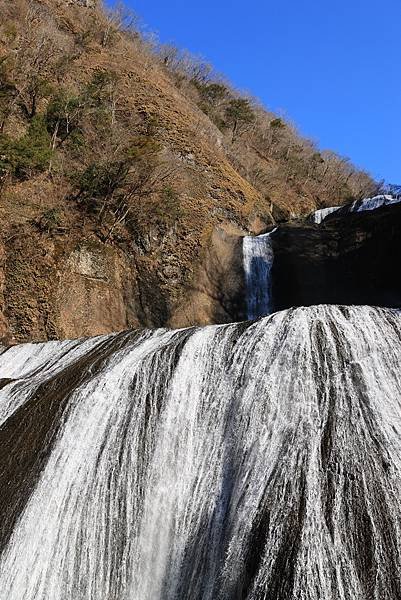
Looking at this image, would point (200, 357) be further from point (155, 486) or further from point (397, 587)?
point (397, 587)

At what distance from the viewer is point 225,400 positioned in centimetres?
736

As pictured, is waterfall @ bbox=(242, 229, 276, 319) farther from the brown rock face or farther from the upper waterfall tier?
the brown rock face

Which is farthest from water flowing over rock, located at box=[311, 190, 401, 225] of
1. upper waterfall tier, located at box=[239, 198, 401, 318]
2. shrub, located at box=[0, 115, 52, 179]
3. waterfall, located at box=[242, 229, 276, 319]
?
shrub, located at box=[0, 115, 52, 179]

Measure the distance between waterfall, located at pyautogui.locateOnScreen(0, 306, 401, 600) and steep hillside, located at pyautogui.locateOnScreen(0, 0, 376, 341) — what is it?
687cm

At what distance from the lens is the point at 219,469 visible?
6.62 meters

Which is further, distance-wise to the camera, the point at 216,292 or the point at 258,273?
the point at 258,273

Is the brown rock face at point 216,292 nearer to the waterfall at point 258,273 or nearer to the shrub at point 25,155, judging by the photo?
the waterfall at point 258,273

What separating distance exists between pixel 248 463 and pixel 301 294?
1226cm

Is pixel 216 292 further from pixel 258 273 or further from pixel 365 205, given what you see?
pixel 365 205

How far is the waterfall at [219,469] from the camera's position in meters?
5.25

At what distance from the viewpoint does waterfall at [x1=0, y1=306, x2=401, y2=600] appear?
17.2 feet

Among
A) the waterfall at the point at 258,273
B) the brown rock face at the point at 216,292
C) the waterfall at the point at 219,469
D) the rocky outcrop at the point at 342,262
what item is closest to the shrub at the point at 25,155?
the brown rock face at the point at 216,292

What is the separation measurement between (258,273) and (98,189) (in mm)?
6508

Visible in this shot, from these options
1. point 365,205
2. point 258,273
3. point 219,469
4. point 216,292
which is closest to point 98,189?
point 216,292
